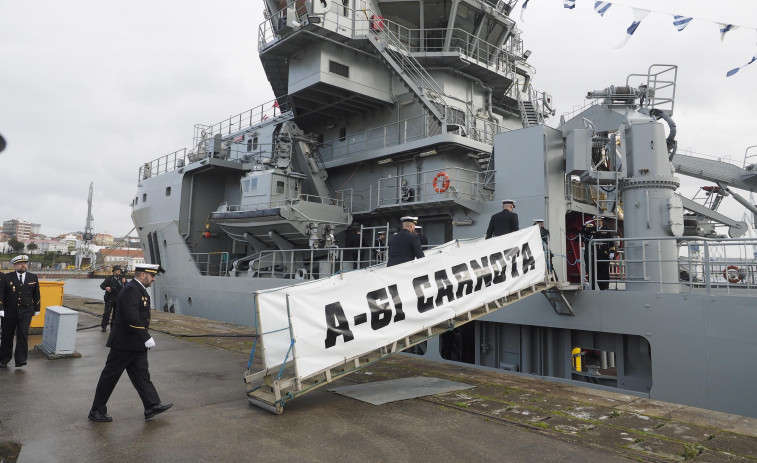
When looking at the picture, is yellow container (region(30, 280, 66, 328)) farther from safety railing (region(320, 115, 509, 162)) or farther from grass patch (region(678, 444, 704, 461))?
grass patch (region(678, 444, 704, 461))

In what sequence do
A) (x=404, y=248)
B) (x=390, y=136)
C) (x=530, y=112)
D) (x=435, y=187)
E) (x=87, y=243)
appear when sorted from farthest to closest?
1. (x=87, y=243)
2. (x=530, y=112)
3. (x=390, y=136)
4. (x=435, y=187)
5. (x=404, y=248)

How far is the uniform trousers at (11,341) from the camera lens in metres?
6.37

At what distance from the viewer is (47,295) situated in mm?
9766

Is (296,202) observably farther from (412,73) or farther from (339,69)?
(412,73)

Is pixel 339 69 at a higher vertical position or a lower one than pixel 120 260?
higher

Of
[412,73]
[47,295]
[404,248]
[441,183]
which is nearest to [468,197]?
[441,183]

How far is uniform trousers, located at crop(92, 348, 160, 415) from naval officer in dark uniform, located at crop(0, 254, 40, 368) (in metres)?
3.11

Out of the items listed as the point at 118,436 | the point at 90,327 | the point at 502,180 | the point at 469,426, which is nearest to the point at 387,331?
the point at 469,426

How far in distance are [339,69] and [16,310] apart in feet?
34.2

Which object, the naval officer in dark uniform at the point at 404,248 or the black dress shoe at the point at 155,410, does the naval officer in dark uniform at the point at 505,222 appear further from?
the black dress shoe at the point at 155,410

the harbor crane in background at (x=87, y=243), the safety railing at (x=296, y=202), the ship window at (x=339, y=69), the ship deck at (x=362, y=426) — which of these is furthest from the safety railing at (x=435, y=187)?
the harbor crane in background at (x=87, y=243)

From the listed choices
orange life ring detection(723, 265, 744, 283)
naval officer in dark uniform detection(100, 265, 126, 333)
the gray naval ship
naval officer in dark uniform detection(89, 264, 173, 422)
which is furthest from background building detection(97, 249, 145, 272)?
orange life ring detection(723, 265, 744, 283)

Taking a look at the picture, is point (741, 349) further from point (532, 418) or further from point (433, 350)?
point (433, 350)

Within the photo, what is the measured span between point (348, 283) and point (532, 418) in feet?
7.27
